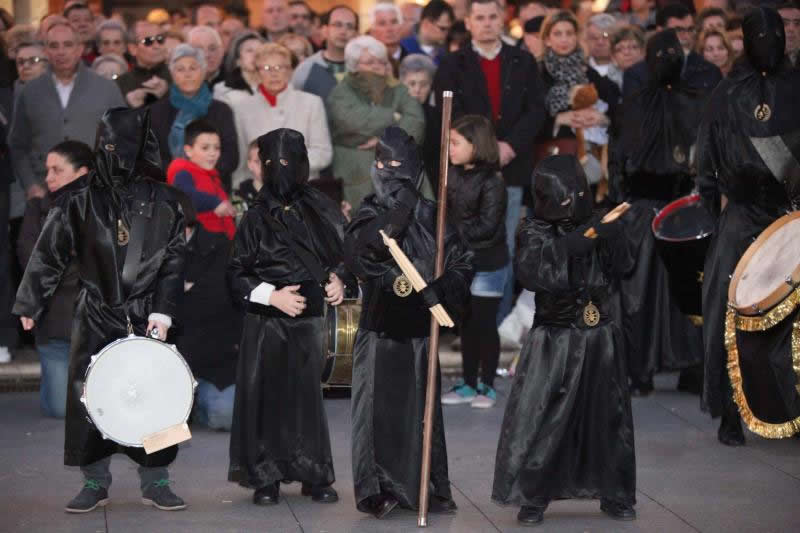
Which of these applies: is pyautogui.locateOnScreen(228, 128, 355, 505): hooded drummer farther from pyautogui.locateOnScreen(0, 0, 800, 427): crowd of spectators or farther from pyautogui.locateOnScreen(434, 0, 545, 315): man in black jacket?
pyautogui.locateOnScreen(434, 0, 545, 315): man in black jacket

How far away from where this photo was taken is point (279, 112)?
1177 centimetres

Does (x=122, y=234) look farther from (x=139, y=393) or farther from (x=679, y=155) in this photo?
(x=679, y=155)

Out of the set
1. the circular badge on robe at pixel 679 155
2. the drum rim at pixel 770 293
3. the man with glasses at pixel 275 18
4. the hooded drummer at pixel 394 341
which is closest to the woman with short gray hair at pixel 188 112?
the man with glasses at pixel 275 18

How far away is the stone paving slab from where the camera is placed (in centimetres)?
768

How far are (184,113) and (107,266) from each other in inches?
154

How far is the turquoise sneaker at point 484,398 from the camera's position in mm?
10492

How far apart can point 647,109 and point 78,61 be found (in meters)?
4.30

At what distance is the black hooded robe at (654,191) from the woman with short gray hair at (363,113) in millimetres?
1789

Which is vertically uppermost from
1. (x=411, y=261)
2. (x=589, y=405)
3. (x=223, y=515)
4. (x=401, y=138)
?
(x=401, y=138)

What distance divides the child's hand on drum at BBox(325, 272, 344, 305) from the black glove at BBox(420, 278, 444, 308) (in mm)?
674

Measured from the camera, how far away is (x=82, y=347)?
25.4 ft

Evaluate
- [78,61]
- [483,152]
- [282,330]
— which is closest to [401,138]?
[282,330]

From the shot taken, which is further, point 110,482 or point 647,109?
point 647,109

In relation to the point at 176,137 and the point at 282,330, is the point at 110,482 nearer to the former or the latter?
the point at 282,330
